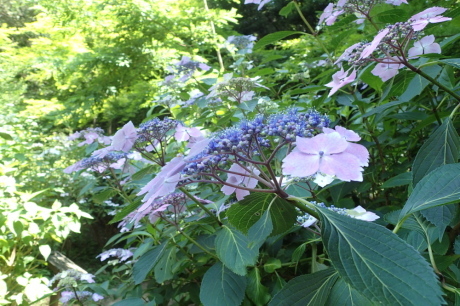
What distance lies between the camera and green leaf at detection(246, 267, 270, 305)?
786 mm

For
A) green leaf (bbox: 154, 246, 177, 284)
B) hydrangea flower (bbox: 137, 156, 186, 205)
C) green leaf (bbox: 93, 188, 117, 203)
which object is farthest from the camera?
green leaf (bbox: 93, 188, 117, 203)

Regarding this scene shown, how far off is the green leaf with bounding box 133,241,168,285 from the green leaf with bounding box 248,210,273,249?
1.39 ft

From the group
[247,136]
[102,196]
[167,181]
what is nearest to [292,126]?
[247,136]

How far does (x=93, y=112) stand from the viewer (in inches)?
211

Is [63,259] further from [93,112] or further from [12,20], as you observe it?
[12,20]

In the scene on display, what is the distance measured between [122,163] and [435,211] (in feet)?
3.07

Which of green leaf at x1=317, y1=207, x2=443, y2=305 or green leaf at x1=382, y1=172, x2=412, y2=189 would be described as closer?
green leaf at x1=317, y1=207, x2=443, y2=305

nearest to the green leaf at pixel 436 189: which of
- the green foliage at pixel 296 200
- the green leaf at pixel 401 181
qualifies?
the green foliage at pixel 296 200

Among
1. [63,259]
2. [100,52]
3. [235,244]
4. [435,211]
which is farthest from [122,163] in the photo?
[100,52]

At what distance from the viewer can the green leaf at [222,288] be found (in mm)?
672

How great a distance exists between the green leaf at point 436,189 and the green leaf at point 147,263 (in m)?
0.56

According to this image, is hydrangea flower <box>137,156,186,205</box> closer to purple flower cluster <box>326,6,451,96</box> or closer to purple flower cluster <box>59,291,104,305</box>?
purple flower cluster <box>326,6,451,96</box>

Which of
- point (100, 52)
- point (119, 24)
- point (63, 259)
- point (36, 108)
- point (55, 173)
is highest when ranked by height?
point (119, 24)

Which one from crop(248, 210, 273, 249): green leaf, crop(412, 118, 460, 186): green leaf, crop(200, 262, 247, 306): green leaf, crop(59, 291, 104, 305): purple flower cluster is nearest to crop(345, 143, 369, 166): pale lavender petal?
crop(248, 210, 273, 249): green leaf
